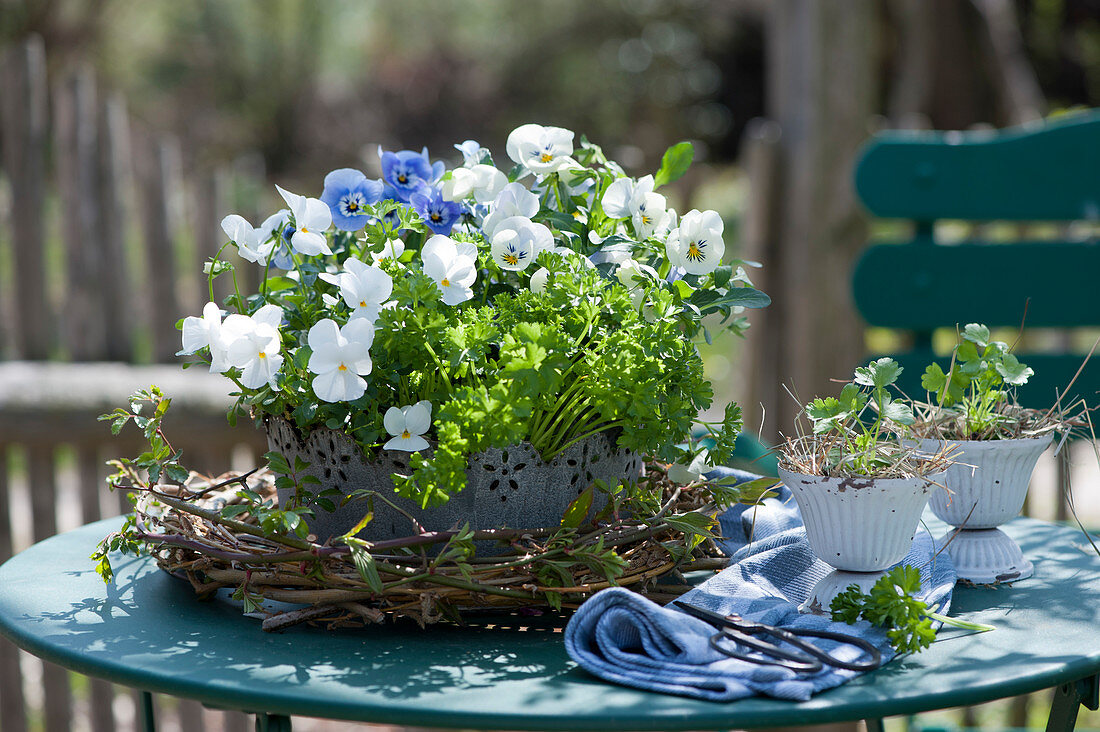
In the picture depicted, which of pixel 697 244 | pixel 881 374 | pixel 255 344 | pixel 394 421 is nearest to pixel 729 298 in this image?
pixel 697 244

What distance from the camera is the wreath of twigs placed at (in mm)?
927

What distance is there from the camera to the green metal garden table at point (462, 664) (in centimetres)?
77

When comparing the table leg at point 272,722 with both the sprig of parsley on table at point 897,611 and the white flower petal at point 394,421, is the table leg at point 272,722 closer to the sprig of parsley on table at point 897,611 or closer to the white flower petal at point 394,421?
the white flower petal at point 394,421

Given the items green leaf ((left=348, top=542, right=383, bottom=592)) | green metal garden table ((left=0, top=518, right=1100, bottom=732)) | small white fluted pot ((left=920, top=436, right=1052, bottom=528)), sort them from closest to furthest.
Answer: green metal garden table ((left=0, top=518, right=1100, bottom=732))
green leaf ((left=348, top=542, right=383, bottom=592))
small white fluted pot ((left=920, top=436, right=1052, bottom=528))

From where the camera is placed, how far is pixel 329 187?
1112mm

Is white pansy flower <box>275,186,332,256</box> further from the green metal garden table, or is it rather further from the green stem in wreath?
the green stem in wreath

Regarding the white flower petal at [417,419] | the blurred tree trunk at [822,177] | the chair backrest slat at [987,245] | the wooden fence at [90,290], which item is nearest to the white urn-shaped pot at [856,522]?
the white flower petal at [417,419]

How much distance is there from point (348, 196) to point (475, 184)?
14 centimetres

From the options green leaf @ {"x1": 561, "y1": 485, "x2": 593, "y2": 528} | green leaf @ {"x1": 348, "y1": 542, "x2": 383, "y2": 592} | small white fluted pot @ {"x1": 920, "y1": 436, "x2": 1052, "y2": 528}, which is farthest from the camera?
small white fluted pot @ {"x1": 920, "y1": 436, "x2": 1052, "y2": 528}

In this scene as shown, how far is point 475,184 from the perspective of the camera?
112 cm

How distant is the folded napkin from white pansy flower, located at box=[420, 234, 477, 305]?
323 mm

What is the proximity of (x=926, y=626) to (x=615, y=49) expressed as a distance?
10974 mm

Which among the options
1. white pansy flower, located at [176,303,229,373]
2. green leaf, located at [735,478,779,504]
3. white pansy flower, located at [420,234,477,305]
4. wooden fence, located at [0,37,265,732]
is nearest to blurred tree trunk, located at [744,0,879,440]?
wooden fence, located at [0,37,265,732]

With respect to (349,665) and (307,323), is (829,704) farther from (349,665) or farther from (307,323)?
(307,323)
